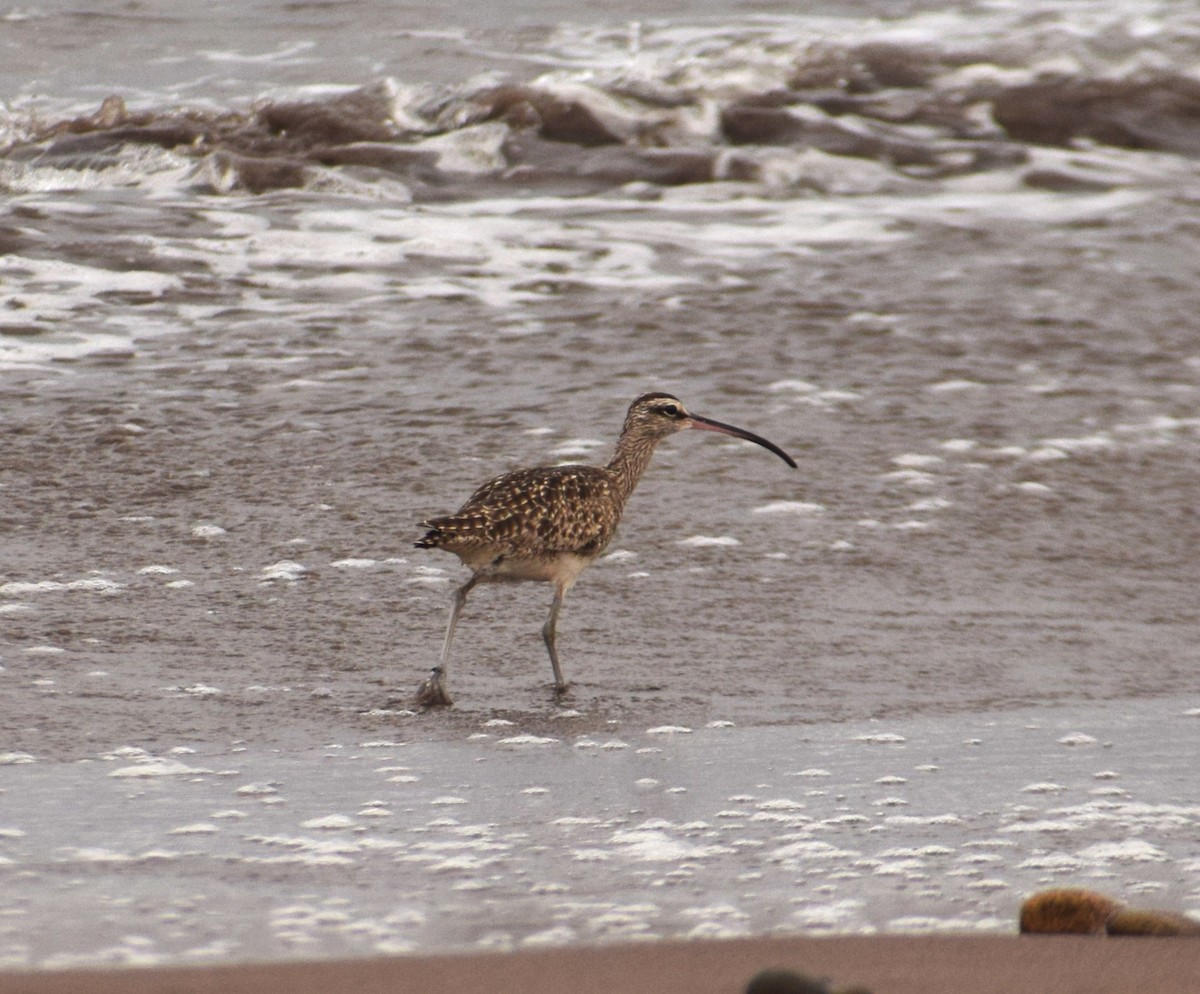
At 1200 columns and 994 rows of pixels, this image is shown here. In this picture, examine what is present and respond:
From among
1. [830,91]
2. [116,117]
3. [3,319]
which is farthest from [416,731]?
[830,91]

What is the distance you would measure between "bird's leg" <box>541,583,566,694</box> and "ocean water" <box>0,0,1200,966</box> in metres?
0.14

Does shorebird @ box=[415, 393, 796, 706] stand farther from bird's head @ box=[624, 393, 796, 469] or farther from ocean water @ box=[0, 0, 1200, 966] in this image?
bird's head @ box=[624, 393, 796, 469]

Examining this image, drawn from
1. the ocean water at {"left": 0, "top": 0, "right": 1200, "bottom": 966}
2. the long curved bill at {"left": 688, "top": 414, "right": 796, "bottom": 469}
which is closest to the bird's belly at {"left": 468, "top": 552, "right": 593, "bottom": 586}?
the ocean water at {"left": 0, "top": 0, "right": 1200, "bottom": 966}

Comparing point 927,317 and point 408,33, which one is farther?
point 408,33

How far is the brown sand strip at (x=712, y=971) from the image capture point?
3.08 meters

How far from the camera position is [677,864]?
12.9 ft

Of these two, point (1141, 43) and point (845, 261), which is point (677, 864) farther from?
Answer: point (1141, 43)

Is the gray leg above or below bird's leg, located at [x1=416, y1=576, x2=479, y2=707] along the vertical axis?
above

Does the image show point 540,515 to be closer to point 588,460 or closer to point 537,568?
point 537,568

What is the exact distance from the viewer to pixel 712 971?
10.5ft

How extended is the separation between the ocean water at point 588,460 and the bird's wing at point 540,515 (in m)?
0.36

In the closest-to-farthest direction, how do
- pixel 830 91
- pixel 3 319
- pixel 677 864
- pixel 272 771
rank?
pixel 677 864 < pixel 272 771 < pixel 3 319 < pixel 830 91

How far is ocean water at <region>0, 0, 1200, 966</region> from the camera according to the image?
3.96 m

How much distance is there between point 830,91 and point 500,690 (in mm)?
10481
